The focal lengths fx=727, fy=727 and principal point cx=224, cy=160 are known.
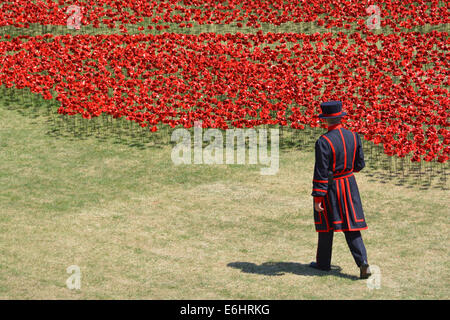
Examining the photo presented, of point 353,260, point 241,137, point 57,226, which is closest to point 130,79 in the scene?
point 241,137

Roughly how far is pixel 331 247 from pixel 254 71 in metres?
8.77

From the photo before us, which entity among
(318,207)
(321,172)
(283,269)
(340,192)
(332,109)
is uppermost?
(332,109)

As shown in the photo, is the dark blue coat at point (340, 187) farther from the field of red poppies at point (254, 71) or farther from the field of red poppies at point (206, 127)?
the field of red poppies at point (254, 71)

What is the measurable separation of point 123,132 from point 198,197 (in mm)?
4150

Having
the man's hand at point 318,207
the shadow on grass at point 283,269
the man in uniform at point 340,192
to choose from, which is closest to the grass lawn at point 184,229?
the shadow on grass at point 283,269

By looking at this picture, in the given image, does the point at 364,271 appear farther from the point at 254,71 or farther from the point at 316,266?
the point at 254,71

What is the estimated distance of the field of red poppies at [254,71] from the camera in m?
15.3

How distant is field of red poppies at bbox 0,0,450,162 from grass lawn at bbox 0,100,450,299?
4.63 ft

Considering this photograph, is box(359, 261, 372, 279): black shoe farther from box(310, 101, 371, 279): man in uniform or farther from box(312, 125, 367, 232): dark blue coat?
box(312, 125, 367, 232): dark blue coat

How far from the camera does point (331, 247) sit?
9.10 meters

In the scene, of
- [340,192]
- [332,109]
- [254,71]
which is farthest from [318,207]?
[254,71]

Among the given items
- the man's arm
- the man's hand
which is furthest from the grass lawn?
the man's arm

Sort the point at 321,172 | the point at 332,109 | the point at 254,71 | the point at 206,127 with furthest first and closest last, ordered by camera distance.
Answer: the point at 254,71 < the point at 206,127 < the point at 332,109 < the point at 321,172

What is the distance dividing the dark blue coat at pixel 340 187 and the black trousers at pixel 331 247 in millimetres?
112
